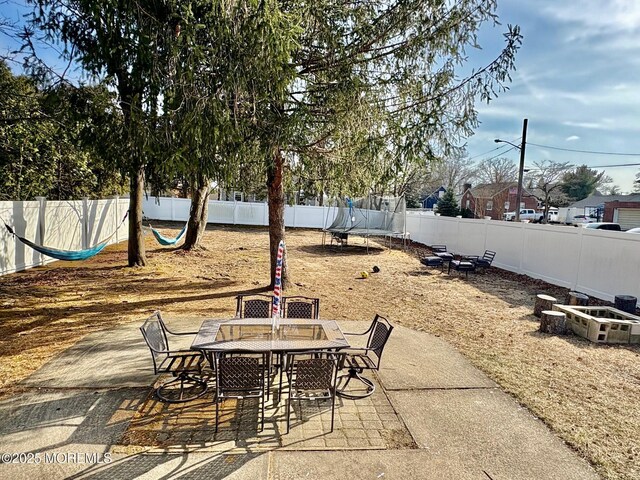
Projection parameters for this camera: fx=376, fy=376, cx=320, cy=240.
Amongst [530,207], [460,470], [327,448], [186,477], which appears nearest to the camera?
[186,477]

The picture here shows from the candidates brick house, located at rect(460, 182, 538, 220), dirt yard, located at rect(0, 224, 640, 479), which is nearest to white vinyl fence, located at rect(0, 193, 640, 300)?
dirt yard, located at rect(0, 224, 640, 479)

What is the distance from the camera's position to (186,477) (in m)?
2.51

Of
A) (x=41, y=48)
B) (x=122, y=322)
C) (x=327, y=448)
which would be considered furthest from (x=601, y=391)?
(x=41, y=48)

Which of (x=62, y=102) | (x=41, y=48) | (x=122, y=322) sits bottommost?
(x=122, y=322)

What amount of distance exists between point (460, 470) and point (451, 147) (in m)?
4.92

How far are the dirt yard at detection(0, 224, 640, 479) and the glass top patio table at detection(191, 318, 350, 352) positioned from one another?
204cm

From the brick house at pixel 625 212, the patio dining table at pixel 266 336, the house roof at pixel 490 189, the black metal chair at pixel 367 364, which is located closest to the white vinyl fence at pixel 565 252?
the black metal chair at pixel 367 364

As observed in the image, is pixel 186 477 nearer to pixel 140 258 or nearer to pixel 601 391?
pixel 601 391

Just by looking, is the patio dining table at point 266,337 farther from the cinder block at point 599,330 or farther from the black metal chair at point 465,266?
the black metal chair at point 465,266

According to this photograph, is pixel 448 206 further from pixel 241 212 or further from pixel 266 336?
pixel 266 336

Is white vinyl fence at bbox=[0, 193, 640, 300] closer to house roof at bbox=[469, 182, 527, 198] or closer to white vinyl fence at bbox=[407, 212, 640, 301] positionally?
white vinyl fence at bbox=[407, 212, 640, 301]

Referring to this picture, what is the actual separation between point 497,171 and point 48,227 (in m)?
46.1

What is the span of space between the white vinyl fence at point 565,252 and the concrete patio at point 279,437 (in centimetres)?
579

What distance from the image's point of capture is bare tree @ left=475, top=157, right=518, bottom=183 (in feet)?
145
